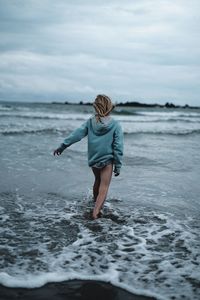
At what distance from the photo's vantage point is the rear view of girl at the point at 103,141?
205 inches

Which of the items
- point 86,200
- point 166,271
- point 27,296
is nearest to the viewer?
point 27,296

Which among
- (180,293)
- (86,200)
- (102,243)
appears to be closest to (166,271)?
(180,293)

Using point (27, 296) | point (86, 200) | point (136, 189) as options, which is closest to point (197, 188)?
point (136, 189)

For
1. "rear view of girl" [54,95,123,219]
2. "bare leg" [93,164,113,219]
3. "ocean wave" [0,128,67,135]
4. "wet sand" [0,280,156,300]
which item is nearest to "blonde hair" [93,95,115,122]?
"rear view of girl" [54,95,123,219]

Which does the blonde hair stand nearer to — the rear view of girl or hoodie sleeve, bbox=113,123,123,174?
the rear view of girl

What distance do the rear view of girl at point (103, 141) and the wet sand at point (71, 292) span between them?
6.29ft

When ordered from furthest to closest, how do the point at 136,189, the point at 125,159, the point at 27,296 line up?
1. the point at 125,159
2. the point at 136,189
3. the point at 27,296

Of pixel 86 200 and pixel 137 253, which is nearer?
pixel 137 253

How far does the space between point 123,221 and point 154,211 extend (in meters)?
0.77

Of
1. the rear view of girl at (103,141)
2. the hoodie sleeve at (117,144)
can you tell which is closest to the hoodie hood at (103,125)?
the rear view of girl at (103,141)

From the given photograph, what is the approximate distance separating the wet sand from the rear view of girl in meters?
1.92

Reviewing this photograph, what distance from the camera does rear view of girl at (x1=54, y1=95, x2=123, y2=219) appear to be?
5.21 meters

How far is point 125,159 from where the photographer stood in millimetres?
10617

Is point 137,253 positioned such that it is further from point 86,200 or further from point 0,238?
point 86,200
